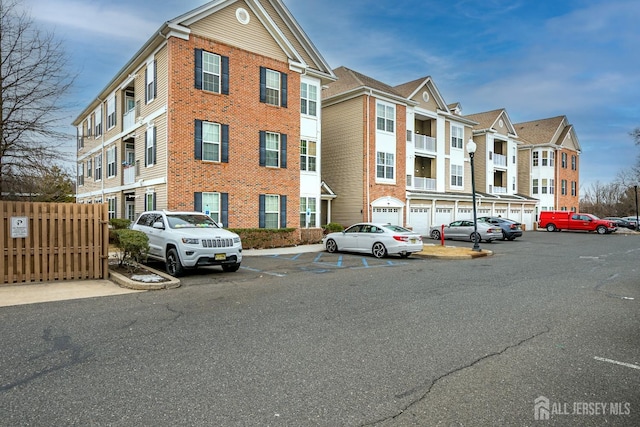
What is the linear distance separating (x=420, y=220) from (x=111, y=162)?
21024mm

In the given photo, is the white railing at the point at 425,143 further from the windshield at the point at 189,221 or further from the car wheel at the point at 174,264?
the car wheel at the point at 174,264

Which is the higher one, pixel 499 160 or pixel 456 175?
pixel 499 160

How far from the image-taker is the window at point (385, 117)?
2653 centimetres

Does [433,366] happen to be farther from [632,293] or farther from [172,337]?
[632,293]

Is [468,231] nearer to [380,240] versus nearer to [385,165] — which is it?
[385,165]

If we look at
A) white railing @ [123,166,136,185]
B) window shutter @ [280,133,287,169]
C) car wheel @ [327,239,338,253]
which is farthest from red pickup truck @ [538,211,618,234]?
white railing @ [123,166,136,185]

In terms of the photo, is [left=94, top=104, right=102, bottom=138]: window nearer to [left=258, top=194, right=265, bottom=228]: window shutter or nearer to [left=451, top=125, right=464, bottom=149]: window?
[left=258, top=194, right=265, bottom=228]: window shutter

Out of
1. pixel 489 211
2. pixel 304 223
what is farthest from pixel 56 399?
pixel 489 211

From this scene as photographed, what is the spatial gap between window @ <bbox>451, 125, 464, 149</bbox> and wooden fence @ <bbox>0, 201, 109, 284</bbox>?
97.0 ft

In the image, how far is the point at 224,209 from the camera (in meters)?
18.2

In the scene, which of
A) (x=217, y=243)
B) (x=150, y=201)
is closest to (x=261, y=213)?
(x=150, y=201)

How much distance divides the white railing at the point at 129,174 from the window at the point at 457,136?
24548 mm

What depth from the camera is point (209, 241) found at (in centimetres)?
1061

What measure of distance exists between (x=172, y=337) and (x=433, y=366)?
133 inches
